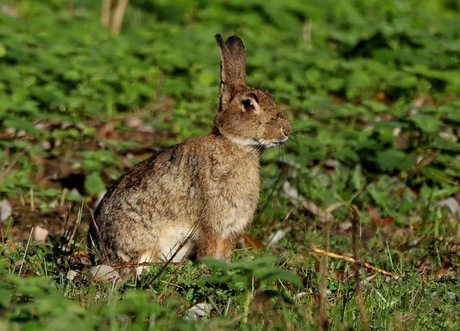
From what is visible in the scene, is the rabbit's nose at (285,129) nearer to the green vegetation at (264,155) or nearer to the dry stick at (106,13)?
the green vegetation at (264,155)

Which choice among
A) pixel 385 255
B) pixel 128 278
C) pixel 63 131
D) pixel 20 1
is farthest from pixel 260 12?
pixel 128 278

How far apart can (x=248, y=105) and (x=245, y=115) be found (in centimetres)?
7

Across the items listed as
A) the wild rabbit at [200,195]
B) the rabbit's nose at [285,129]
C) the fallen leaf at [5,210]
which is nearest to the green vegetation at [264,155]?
the fallen leaf at [5,210]

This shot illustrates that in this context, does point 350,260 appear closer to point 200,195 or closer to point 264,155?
point 200,195

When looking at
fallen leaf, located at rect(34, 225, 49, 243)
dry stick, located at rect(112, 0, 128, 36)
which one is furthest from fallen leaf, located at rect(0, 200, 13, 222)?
dry stick, located at rect(112, 0, 128, 36)

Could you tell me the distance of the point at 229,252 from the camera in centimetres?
559

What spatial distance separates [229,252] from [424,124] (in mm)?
2674

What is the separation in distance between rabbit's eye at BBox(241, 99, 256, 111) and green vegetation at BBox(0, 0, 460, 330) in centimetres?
65

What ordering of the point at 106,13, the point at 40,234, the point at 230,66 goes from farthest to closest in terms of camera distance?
the point at 106,13
the point at 40,234
the point at 230,66

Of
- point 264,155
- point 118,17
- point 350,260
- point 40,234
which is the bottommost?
point 40,234

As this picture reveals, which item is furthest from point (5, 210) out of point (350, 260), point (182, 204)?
point (350, 260)

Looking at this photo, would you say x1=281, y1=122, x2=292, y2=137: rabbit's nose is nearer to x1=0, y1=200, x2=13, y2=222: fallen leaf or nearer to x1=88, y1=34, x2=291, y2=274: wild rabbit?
x1=88, y1=34, x2=291, y2=274: wild rabbit

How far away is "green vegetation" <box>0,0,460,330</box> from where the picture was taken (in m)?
4.46

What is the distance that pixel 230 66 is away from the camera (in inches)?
224
